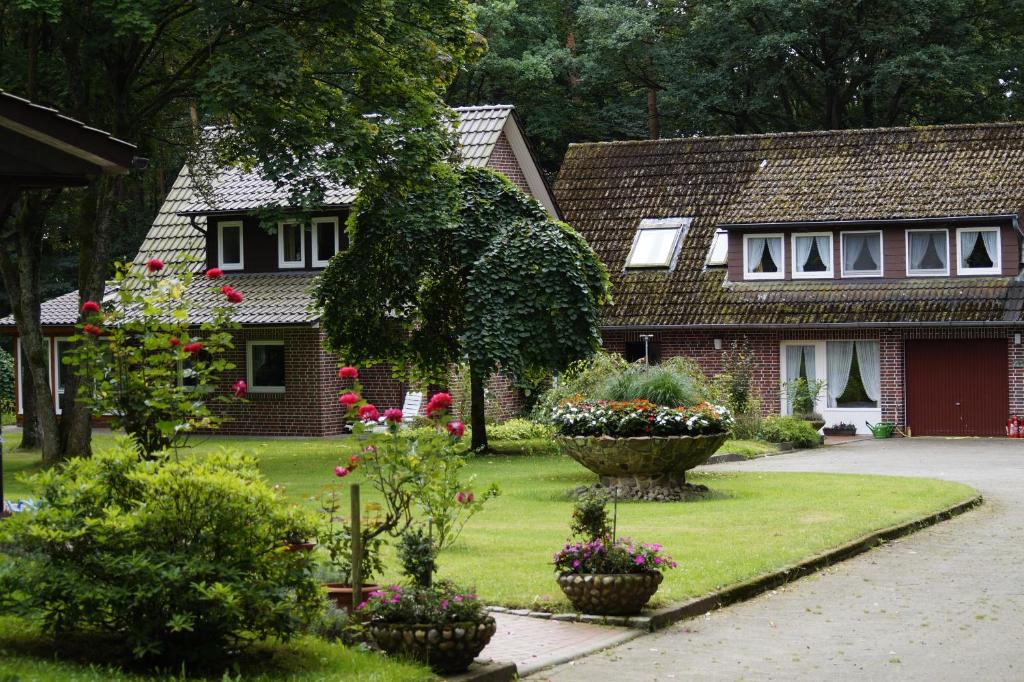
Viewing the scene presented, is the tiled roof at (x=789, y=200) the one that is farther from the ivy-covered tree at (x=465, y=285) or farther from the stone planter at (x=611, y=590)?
the stone planter at (x=611, y=590)

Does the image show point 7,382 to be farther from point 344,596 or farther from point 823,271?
point 344,596

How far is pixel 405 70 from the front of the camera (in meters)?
26.3

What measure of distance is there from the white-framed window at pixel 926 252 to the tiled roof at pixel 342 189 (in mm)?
11122

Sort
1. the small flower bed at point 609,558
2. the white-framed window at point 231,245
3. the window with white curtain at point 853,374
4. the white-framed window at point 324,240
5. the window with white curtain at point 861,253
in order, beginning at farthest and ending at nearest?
the white-framed window at point 231,245
the white-framed window at point 324,240
the window with white curtain at point 861,253
the window with white curtain at point 853,374
the small flower bed at point 609,558

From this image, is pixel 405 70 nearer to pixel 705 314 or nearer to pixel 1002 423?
pixel 705 314

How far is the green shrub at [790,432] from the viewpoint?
33.1 m

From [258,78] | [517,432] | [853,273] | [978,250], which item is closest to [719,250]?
[853,273]

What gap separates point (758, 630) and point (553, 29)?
4516cm

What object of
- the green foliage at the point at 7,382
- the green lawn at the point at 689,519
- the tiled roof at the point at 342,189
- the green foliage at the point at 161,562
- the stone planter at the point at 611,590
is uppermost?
the tiled roof at the point at 342,189

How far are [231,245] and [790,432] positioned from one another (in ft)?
52.7

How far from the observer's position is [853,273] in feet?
125

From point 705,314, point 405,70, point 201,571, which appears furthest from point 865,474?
point 201,571

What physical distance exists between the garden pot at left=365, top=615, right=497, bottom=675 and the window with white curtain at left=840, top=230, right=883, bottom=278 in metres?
29.8

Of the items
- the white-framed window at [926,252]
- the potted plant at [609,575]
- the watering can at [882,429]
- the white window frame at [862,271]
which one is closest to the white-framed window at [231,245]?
the white window frame at [862,271]
